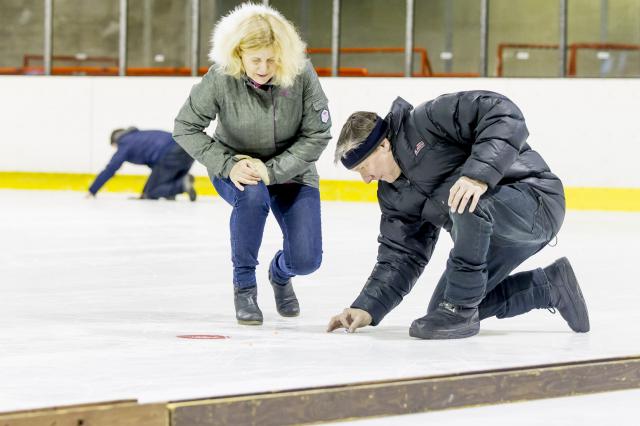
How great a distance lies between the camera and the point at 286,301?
4.20 metres

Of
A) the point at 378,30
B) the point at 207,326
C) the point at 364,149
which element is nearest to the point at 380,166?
the point at 364,149

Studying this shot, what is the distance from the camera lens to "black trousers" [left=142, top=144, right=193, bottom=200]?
10.7 m

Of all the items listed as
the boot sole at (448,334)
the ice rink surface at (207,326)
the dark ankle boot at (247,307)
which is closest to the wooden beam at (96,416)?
the ice rink surface at (207,326)

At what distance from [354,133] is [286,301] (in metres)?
0.98

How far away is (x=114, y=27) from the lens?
17.9 m

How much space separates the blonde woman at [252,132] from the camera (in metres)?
3.79

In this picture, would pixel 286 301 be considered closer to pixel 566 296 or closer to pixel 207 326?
pixel 207 326

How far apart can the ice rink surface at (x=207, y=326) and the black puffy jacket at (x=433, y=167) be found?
0.63 feet

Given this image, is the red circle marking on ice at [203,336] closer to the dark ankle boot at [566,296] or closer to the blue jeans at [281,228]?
the blue jeans at [281,228]

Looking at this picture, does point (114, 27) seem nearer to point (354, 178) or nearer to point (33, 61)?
point (33, 61)

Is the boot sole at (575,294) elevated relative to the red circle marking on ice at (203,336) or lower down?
elevated

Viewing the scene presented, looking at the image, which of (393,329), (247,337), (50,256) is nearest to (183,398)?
(247,337)

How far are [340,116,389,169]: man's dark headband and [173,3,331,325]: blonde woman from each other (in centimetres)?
48

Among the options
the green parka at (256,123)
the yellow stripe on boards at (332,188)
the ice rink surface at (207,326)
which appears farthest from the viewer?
the yellow stripe on boards at (332,188)
